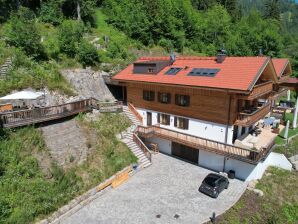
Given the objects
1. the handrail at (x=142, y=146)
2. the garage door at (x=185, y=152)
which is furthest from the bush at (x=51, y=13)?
the garage door at (x=185, y=152)

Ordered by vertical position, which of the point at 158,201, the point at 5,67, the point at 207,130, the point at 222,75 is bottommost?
the point at 158,201

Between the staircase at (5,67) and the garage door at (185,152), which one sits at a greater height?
the staircase at (5,67)

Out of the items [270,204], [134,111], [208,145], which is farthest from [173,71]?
[270,204]

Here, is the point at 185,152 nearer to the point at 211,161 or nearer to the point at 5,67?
the point at 211,161

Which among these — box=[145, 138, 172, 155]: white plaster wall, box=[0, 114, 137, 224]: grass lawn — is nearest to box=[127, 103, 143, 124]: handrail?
box=[145, 138, 172, 155]: white plaster wall

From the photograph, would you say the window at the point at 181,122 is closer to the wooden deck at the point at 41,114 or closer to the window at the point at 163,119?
the window at the point at 163,119

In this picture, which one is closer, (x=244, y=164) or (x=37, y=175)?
(x=37, y=175)

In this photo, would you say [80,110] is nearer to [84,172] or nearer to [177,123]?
[84,172]
